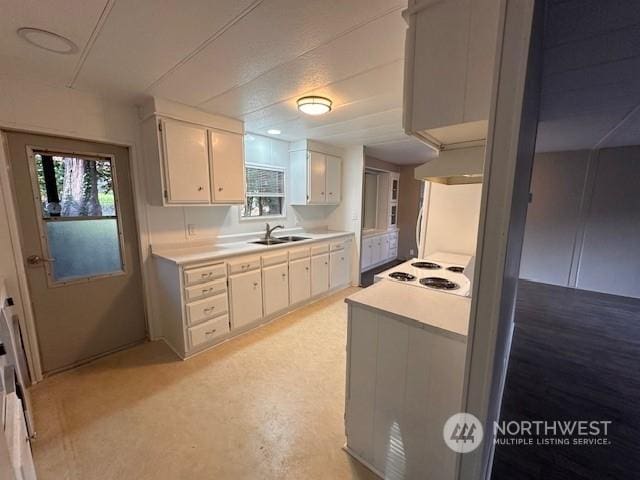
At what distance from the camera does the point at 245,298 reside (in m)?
2.94

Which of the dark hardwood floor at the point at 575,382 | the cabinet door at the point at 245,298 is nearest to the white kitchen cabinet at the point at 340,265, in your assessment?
the cabinet door at the point at 245,298

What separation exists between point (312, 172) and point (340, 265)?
1.49 meters

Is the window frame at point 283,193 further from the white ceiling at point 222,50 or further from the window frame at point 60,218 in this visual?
the window frame at point 60,218

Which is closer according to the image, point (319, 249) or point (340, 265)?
point (319, 249)

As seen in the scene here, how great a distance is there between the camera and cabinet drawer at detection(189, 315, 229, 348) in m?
2.56

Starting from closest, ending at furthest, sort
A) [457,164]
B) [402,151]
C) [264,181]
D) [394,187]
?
[457,164] → [264,181] → [402,151] → [394,187]

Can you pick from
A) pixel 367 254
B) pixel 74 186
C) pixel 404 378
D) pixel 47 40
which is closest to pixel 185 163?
pixel 74 186

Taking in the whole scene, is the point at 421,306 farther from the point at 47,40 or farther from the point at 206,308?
the point at 47,40

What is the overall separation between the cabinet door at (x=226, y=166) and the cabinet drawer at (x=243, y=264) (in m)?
0.67

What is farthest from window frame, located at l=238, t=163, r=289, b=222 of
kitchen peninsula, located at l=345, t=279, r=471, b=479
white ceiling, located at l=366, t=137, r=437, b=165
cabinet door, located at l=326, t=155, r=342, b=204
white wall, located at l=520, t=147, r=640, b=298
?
white wall, located at l=520, t=147, r=640, b=298

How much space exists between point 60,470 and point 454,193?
338cm

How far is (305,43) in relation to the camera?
60.9 inches

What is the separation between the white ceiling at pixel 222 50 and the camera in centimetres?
128

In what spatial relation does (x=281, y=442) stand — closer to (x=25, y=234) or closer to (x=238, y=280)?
(x=238, y=280)
